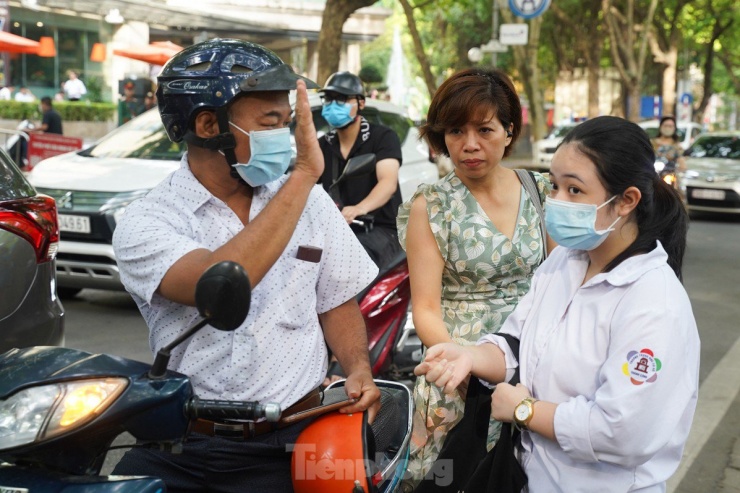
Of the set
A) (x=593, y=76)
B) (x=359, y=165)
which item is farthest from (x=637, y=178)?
(x=593, y=76)

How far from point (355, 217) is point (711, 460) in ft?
7.42

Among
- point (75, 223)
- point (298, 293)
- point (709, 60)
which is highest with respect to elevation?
point (709, 60)

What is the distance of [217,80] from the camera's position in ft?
7.83

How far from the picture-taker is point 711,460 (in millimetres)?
5043

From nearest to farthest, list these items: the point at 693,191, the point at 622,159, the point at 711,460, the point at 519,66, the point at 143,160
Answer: the point at 622,159 → the point at 711,460 → the point at 143,160 → the point at 693,191 → the point at 519,66

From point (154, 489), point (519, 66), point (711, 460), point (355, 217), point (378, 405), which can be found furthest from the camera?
point (519, 66)

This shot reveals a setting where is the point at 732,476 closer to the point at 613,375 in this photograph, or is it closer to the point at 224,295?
the point at 613,375

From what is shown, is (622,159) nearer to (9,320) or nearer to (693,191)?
(9,320)

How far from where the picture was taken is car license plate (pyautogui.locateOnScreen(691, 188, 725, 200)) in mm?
17298

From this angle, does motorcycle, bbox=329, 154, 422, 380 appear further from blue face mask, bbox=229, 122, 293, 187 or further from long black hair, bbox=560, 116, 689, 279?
long black hair, bbox=560, 116, 689, 279

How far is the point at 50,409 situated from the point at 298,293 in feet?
2.57

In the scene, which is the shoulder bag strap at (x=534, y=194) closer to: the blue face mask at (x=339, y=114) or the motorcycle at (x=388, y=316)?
the motorcycle at (x=388, y=316)

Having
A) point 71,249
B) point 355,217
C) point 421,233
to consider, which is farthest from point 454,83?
point 71,249

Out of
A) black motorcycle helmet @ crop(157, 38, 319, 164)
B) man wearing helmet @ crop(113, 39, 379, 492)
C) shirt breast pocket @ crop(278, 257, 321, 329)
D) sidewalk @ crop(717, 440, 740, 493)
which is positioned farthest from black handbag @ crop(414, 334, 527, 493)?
sidewalk @ crop(717, 440, 740, 493)
